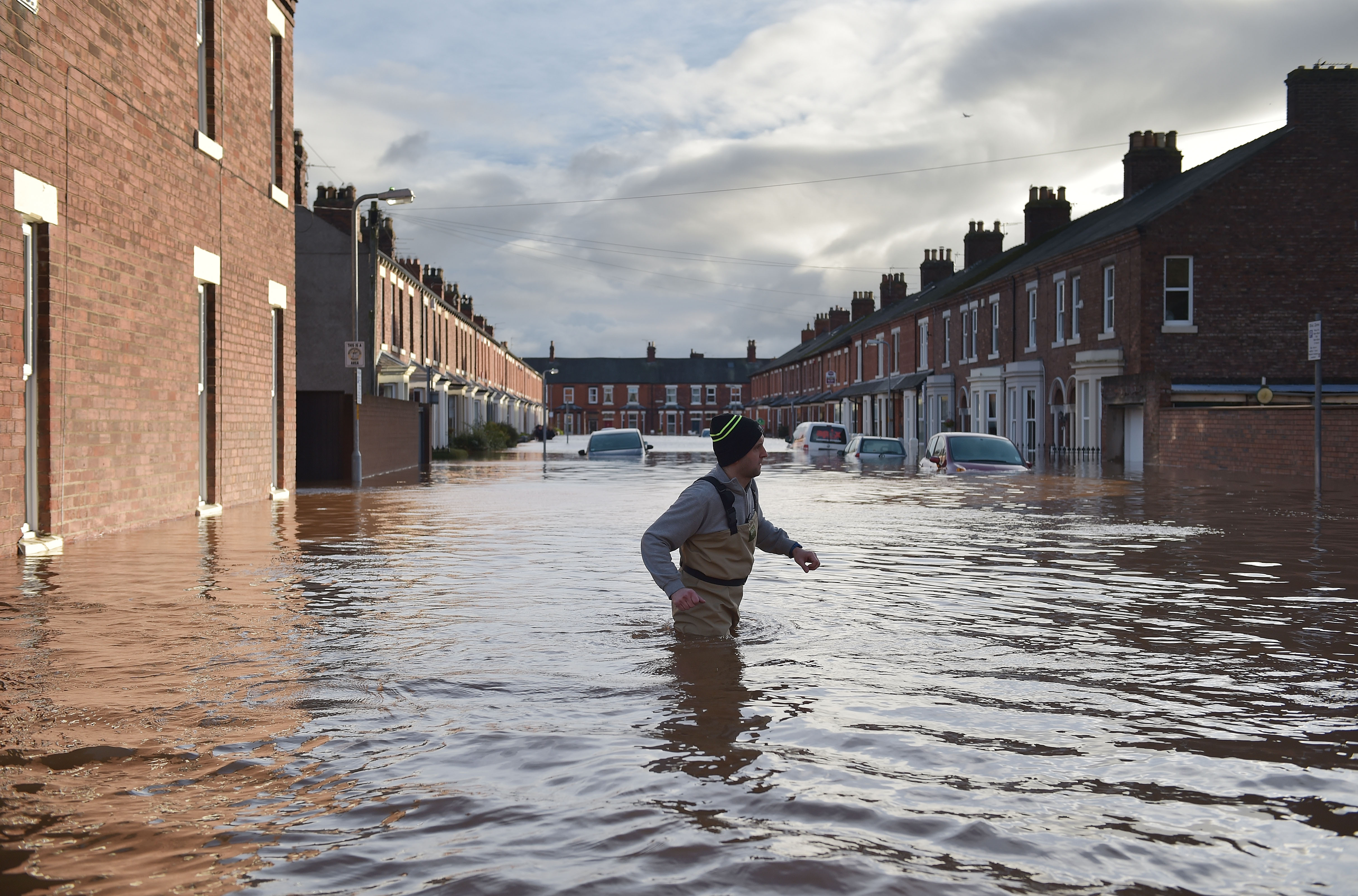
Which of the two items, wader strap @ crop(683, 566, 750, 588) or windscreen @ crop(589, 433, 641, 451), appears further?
windscreen @ crop(589, 433, 641, 451)

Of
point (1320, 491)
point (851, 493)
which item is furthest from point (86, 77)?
point (1320, 491)

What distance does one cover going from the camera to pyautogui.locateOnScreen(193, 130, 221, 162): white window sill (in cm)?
1570

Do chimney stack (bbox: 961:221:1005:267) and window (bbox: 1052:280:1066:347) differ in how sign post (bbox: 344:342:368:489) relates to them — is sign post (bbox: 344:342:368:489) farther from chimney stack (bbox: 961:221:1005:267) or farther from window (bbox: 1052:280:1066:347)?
chimney stack (bbox: 961:221:1005:267)

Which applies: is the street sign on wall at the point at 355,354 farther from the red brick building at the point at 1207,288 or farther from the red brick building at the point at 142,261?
the red brick building at the point at 1207,288

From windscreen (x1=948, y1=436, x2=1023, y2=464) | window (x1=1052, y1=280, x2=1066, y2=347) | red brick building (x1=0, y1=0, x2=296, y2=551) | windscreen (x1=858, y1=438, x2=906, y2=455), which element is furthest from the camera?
window (x1=1052, y1=280, x2=1066, y2=347)

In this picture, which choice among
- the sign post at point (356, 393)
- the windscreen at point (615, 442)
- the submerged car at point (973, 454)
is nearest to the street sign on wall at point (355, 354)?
the sign post at point (356, 393)

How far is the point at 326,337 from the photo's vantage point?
37.7 metres

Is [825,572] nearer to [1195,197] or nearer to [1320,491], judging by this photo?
[1320,491]

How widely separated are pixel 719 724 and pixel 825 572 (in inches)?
214

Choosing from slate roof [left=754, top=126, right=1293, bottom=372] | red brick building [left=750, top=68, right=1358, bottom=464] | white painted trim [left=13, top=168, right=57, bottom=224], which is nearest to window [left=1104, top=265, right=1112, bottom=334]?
red brick building [left=750, top=68, right=1358, bottom=464]

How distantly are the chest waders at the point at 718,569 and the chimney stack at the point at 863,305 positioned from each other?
272 feet

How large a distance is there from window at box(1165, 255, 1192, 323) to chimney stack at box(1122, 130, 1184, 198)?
29.3 feet

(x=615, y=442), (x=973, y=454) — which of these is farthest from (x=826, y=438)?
(x=973, y=454)

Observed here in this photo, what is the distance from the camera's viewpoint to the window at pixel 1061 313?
39938 millimetres
